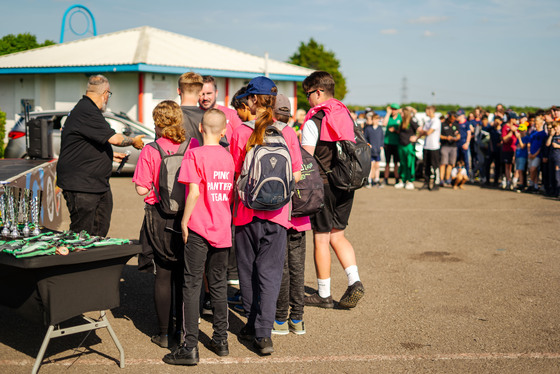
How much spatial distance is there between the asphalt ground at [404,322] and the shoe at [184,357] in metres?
0.05

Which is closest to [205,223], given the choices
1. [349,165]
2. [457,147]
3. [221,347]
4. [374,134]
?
[221,347]

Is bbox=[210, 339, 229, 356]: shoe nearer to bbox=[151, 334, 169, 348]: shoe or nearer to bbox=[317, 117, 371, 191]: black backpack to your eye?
bbox=[151, 334, 169, 348]: shoe

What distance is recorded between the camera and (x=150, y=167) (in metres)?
4.83

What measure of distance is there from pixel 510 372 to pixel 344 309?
6.24 ft

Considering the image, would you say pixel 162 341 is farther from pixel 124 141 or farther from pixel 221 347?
pixel 124 141

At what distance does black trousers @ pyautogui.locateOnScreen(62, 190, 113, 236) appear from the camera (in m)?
5.55

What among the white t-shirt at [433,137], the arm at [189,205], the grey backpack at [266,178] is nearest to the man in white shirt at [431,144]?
the white t-shirt at [433,137]

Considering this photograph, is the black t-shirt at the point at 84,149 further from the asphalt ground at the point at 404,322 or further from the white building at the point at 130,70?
the white building at the point at 130,70

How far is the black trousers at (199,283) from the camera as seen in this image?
454 centimetres

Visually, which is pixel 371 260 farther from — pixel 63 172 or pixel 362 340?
pixel 63 172

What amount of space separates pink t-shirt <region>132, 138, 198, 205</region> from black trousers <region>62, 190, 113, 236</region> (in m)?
0.99

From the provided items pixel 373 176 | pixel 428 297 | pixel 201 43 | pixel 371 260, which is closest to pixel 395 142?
pixel 373 176

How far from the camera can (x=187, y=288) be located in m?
4.57

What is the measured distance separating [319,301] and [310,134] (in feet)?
5.71
